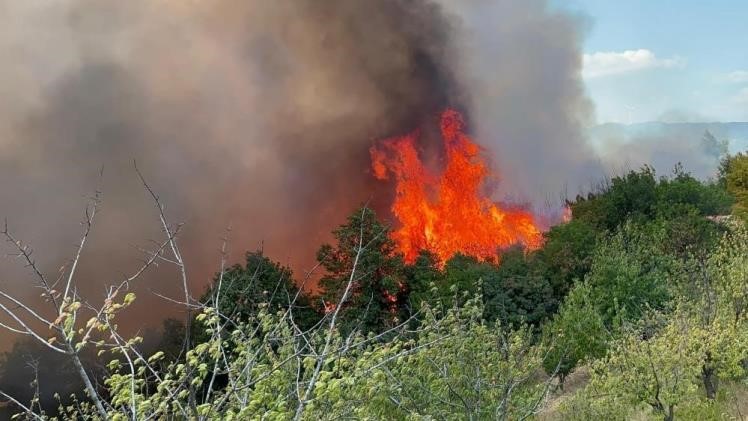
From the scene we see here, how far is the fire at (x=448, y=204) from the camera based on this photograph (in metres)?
81.4

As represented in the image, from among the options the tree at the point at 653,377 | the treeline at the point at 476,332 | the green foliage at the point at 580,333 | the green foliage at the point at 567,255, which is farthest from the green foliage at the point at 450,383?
the green foliage at the point at 567,255

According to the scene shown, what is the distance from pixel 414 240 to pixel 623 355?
6249 centimetres

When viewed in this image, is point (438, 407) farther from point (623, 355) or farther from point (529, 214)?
point (529, 214)

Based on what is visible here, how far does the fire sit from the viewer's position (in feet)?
267

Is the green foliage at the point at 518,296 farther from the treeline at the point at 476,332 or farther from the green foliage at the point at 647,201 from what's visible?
the green foliage at the point at 647,201

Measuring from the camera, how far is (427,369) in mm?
15156

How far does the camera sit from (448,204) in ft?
279

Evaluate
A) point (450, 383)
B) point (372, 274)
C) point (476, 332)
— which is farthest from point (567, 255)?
point (450, 383)

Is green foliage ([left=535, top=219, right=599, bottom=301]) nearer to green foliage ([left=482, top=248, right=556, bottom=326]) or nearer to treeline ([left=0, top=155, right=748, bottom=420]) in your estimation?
treeline ([left=0, top=155, right=748, bottom=420])

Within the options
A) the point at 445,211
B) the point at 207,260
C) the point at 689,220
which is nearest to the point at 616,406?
the point at 689,220

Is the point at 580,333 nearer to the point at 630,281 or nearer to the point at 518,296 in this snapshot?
the point at 630,281

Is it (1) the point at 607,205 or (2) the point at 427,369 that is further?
(1) the point at 607,205

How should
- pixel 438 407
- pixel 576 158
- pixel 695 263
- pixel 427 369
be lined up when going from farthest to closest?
1. pixel 576 158
2. pixel 695 263
3. pixel 427 369
4. pixel 438 407

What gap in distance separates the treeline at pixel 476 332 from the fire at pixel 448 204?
2194 centimetres
